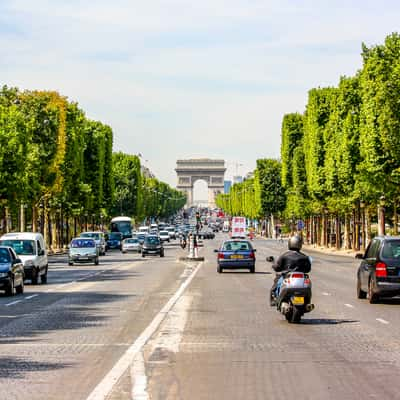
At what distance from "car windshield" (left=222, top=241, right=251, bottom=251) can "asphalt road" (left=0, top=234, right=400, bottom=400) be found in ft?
53.6

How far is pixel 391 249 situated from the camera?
91.7 ft

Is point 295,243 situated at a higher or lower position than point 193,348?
higher

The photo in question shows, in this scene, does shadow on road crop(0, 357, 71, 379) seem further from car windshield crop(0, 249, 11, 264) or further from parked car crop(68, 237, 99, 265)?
parked car crop(68, 237, 99, 265)

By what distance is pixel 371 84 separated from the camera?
5944 cm

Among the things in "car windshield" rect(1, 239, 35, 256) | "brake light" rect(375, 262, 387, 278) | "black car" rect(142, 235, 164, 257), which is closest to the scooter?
"brake light" rect(375, 262, 387, 278)

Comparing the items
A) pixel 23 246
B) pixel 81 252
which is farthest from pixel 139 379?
pixel 81 252

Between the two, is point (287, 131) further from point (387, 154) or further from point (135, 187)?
point (387, 154)

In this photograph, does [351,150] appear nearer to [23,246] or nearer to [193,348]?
[23,246]

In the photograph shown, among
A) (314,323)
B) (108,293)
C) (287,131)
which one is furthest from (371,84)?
(287,131)

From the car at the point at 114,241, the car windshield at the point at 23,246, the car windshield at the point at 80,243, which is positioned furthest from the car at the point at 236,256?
the car at the point at 114,241

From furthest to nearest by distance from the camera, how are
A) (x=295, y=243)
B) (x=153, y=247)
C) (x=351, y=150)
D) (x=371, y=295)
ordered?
(x=153, y=247), (x=351, y=150), (x=371, y=295), (x=295, y=243)

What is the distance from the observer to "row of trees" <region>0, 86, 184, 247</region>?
2726 inches

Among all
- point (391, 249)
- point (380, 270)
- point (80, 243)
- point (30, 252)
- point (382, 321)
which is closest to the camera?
point (382, 321)

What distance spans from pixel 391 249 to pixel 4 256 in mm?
12044
